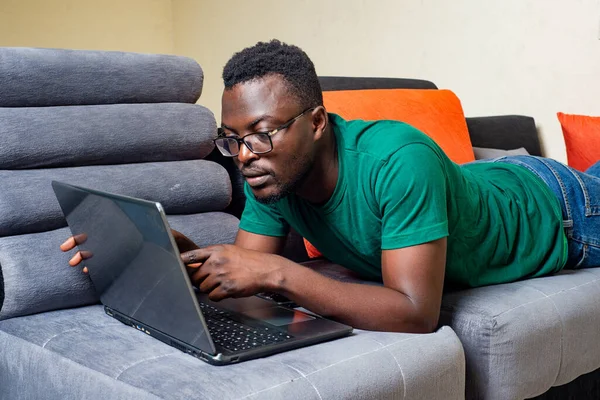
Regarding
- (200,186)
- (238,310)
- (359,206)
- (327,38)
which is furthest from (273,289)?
(327,38)

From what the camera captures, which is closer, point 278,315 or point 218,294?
point 218,294

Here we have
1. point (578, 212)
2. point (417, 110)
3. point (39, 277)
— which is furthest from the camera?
point (417, 110)

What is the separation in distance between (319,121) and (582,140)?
165cm

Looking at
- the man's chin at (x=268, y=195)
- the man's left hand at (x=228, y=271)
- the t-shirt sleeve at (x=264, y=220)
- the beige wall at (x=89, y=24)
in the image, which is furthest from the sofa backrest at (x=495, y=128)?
the beige wall at (x=89, y=24)

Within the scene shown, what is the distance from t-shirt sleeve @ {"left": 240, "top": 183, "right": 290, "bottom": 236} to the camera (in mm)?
1533

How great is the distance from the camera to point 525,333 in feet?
4.43

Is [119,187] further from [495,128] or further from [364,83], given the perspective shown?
[495,128]

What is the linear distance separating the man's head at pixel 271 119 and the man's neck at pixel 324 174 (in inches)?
1.3

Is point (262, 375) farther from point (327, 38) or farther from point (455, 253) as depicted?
point (327, 38)

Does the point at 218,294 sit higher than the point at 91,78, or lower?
lower

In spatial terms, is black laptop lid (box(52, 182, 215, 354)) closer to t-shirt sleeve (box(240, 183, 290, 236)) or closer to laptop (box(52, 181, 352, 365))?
laptop (box(52, 181, 352, 365))

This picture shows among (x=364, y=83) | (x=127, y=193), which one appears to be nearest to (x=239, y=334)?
(x=127, y=193)

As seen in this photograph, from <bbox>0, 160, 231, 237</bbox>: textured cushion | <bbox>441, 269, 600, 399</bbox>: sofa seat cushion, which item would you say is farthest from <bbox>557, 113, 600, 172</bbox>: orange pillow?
<bbox>0, 160, 231, 237</bbox>: textured cushion

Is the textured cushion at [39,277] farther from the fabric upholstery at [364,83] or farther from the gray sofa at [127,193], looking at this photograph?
the fabric upholstery at [364,83]
